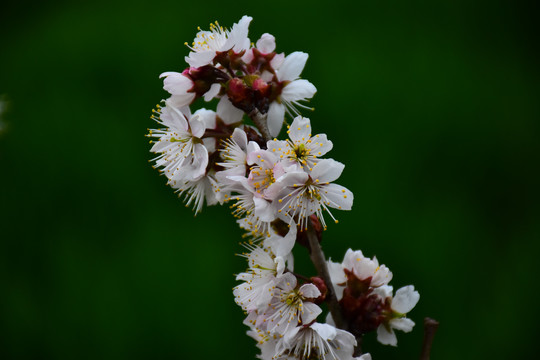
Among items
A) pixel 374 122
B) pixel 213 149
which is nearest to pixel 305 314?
pixel 213 149

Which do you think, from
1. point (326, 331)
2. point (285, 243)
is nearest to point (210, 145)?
point (285, 243)

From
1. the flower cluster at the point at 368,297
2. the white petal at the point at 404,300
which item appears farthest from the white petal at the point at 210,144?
the white petal at the point at 404,300

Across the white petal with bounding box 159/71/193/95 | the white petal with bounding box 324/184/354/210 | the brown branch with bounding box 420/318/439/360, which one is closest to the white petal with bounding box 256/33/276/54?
the white petal with bounding box 159/71/193/95

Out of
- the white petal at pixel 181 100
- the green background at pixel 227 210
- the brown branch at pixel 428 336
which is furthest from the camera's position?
the green background at pixel 227 210

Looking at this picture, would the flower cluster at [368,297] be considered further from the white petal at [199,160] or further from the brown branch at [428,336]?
the white petal at [199,160]

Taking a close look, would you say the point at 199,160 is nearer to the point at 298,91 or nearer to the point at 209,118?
the point at 209,118

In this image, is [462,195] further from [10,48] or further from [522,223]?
[10,48]
